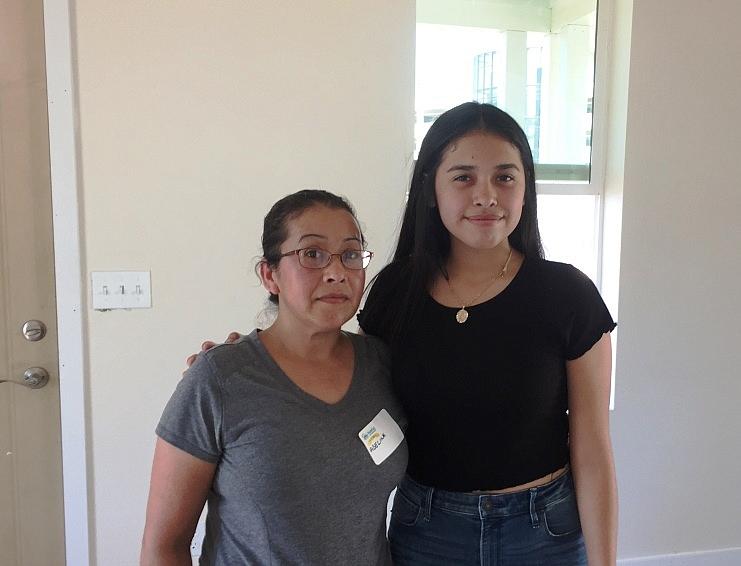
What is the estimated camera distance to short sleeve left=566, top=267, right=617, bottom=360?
1195mm

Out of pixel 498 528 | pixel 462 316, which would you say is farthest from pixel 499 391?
pixel 498 528

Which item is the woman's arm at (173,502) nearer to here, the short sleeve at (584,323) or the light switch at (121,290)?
the short sleeve at (584,323)

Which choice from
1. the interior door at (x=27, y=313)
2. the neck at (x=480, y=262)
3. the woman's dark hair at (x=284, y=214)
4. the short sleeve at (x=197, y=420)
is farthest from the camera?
the interior door at (x=27, y=313)

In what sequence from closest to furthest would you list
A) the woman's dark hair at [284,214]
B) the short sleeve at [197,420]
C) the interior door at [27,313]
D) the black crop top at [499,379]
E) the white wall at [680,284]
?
the short sleeve at [197,420]
the woman's dark hair at [284,214]
the black crop top at [499,379]
the interior door at [27,313]
the white wall at [680,284]

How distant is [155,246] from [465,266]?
119cm

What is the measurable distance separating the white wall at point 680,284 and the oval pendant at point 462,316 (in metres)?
1.39

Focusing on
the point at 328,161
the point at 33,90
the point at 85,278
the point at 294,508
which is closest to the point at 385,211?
the point at 328,161

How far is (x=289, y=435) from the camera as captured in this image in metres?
0.99

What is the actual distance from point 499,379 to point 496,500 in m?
0.24

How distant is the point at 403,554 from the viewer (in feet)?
4.19

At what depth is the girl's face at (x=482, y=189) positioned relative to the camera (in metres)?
1.19

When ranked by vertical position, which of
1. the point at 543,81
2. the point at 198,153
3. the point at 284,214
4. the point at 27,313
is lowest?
the point at 27,313

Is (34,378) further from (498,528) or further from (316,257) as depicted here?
(498,528)

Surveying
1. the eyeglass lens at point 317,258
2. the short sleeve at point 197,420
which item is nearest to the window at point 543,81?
the eyeglass lens at point 317,258
